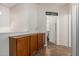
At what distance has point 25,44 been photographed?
77.3 inches

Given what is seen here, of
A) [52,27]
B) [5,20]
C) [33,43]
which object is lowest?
[33,43]

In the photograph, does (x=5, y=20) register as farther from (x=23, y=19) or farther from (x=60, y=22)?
(x=60, y=22)

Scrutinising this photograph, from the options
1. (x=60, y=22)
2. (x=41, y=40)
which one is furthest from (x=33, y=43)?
(x=60, y=22)

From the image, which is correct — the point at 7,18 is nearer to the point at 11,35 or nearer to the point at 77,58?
the point at 11,35

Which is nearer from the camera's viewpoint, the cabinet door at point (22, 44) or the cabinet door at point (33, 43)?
the cabinet door at point (22, 44)

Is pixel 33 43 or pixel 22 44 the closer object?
pixel 22 44

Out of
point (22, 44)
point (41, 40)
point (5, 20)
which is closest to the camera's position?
point (5, 20)

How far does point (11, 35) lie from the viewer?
1.79 metres

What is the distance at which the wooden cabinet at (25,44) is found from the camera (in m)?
1.72

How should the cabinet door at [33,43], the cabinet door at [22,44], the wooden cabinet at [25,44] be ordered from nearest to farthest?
the wooden cabinet at [25,44], the cabinet door at [22,44], the cabinet door at [33,43]

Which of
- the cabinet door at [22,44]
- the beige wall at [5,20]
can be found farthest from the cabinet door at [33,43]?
the beige wall at [5,20]

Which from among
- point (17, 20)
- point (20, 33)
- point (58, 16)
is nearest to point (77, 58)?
point (58, 16)

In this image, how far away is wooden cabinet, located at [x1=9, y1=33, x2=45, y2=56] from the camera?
172 centimetres

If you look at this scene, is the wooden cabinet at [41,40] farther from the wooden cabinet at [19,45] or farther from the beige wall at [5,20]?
the beige wall at [5,20]
